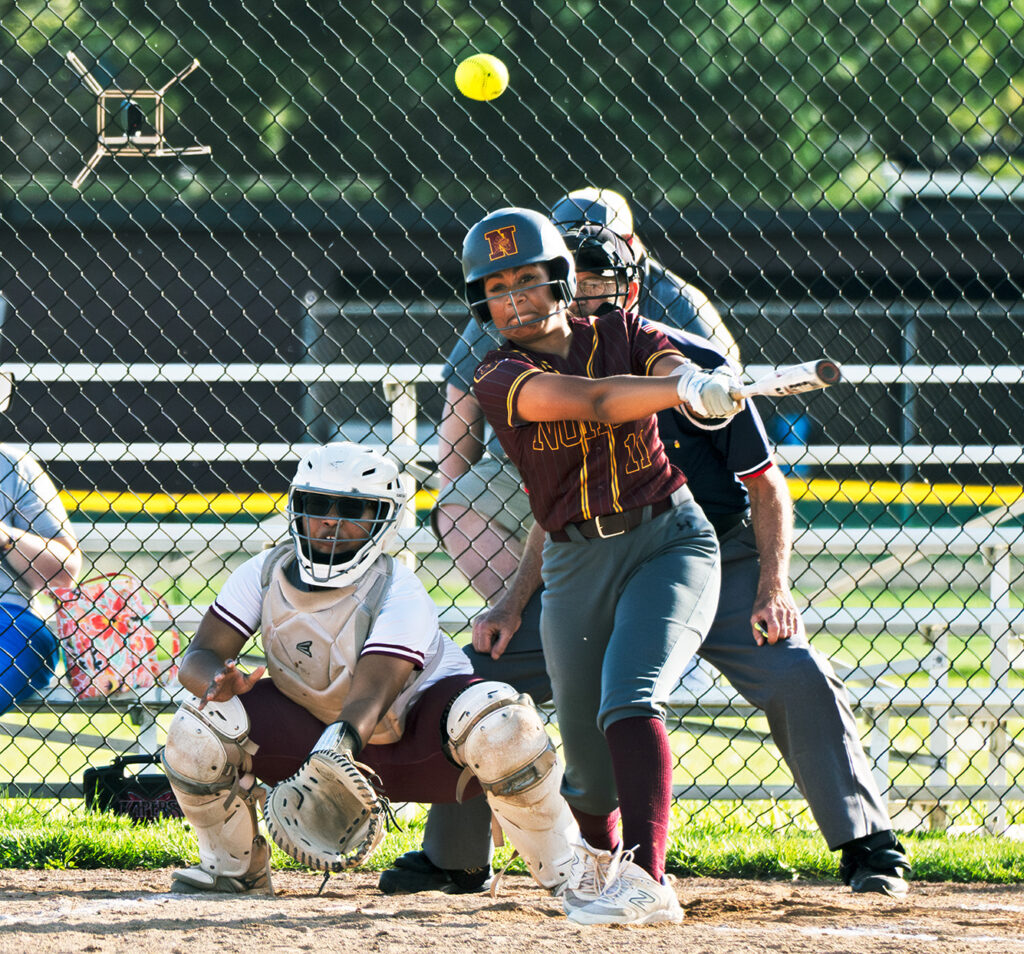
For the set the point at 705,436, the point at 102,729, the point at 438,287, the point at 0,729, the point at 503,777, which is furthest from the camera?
the point at 438,287

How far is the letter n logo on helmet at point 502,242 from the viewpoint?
323 centimetres

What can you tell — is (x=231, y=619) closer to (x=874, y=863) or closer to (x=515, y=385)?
(x=515, y=385)

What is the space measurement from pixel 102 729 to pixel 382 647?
13.1ft

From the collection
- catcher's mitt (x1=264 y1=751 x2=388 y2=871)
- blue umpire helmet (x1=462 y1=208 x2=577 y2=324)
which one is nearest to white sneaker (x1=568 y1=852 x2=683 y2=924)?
catcher's mitt (x1=264 y1=751 x2=388 y2=871)

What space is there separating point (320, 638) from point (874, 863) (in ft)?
4.91

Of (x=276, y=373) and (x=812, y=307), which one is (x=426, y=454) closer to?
(x=276, y=373)

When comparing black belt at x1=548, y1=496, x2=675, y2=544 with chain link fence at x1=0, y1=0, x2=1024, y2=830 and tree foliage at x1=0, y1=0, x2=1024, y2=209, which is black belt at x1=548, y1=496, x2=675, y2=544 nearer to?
chain link fence at x1=0, y1=0, x2=1024, y2=830

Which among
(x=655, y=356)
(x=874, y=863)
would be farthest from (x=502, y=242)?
(x=874, y=863)

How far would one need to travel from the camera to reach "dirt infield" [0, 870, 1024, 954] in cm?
276

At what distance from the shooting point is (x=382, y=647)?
3.28m

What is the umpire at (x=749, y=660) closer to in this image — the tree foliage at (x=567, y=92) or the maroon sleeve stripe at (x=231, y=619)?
the maroon sleeve stripe at (x=231, y=619)

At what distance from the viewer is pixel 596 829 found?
333cm

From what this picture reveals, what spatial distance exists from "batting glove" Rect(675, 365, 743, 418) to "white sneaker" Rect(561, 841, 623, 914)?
94 centimetres

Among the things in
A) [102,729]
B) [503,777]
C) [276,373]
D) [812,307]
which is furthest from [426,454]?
[812,307]
